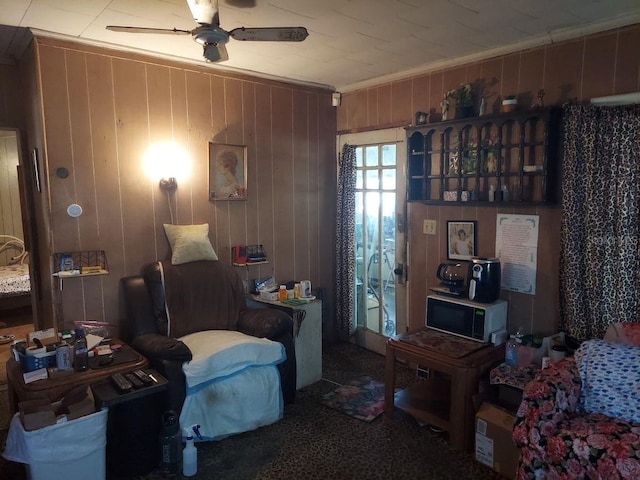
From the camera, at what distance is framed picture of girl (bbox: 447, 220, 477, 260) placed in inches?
134

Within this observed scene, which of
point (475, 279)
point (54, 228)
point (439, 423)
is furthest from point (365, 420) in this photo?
point (54, 228)

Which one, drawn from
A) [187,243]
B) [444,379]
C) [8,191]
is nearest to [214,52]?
[187,243]

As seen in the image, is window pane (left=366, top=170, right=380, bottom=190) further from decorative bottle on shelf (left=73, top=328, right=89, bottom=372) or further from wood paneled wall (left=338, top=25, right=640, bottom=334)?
decorative bottle on shelf (left=73, top=328, right=89, bottom=372)

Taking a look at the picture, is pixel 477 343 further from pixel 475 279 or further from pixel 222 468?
pixel 222 468

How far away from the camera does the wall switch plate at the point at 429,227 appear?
12.0 ft

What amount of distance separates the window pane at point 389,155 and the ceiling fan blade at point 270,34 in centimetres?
188

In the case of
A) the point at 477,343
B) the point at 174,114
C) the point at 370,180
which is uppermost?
the point at 174,114

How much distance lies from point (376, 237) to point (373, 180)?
0.52m

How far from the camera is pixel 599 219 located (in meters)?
2.66

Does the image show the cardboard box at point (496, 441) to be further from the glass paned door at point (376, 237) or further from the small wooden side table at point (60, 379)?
the small wooden side table at point (60, 379)

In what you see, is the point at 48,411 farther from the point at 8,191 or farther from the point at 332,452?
the point at 8,191

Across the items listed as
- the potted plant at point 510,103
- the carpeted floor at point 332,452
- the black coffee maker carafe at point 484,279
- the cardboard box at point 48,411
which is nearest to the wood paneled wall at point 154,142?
the cardboard box at point 48,411

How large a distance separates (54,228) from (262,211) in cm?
161

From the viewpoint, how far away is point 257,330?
3.22 m
